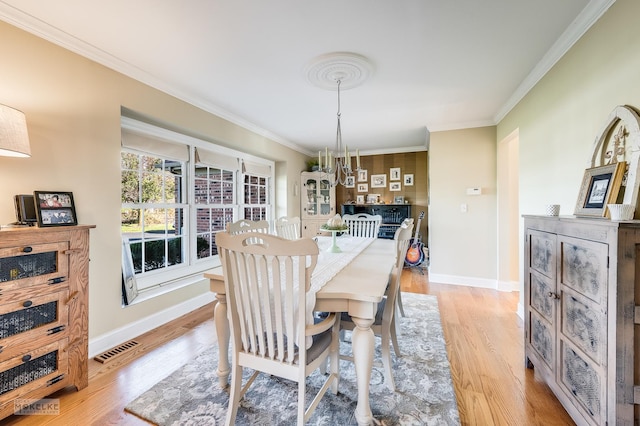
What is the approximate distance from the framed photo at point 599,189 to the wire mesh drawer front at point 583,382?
799mm

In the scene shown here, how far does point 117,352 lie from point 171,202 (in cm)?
158

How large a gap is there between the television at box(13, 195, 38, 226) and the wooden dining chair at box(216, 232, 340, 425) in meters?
1.40

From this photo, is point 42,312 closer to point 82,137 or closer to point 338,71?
point 82,137

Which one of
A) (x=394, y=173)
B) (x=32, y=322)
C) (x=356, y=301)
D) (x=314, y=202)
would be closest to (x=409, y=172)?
(x=394, y=173)

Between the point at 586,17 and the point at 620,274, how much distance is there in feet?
5.57

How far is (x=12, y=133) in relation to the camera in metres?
1.41

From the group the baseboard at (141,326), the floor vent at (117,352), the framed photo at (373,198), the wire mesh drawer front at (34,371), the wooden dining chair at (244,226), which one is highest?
the framed photo at (373,198)

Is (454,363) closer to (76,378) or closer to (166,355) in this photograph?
(166,355)

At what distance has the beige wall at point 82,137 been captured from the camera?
5.65ft

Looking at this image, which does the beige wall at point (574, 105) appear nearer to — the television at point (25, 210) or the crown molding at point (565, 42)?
the crown molding at point (565, 42)

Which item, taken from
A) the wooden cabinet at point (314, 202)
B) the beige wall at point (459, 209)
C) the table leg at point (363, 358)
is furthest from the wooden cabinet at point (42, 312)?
the beige wall at point (459, 209)

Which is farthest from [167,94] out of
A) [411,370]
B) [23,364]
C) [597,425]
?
[597,425]

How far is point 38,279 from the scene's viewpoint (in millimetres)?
1547

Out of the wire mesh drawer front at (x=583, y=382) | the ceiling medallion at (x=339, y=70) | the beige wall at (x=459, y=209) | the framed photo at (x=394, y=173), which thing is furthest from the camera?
the framed photo at (x=394, y=173)
